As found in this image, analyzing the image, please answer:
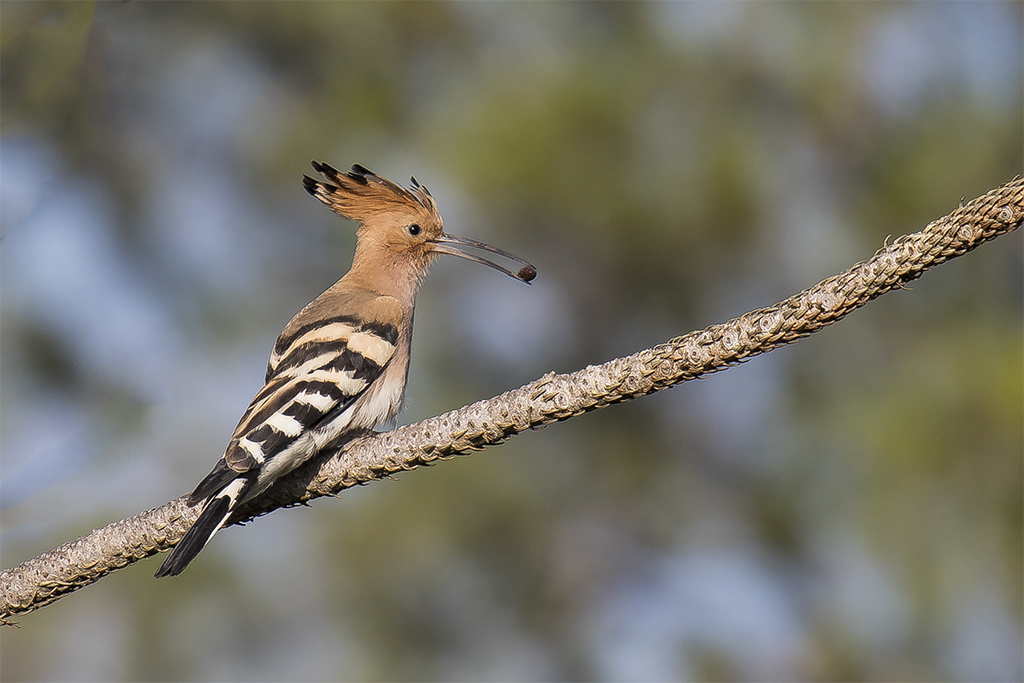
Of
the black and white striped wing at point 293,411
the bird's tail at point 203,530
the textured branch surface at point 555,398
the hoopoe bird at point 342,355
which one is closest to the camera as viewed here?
the textured branch surface at point 555,398

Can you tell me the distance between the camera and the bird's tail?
1451mm

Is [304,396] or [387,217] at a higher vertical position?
[387,217]

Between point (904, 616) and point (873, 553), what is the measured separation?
23cm

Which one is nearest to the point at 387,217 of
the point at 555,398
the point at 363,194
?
the point at 363,194

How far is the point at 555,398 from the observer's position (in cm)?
128

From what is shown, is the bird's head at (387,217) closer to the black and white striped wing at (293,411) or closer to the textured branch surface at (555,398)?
the black and white striped wing at (293,411)

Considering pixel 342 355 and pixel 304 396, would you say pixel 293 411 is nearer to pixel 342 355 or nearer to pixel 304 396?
pixel 304 396

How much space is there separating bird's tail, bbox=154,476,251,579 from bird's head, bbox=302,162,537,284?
1184 mm

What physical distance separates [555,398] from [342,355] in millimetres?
987

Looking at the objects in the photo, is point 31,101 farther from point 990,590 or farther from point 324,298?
point 990,590

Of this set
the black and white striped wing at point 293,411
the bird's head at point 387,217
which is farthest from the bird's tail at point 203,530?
the bird's head at point 387,217

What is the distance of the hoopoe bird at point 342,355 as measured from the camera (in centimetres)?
167

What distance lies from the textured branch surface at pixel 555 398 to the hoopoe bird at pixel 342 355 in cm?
7

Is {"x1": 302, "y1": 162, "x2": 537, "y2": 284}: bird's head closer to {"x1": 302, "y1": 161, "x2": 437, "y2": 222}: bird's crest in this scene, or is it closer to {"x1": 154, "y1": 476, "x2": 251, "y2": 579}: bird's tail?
{"x1": 302, "y1": 161, "x2": 437, "y2": 222}: bird's crest
